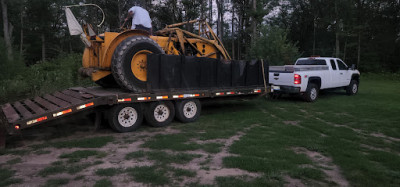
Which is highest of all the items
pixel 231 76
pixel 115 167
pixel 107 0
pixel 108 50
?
pixel 107 0

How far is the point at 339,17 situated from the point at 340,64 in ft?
76.6

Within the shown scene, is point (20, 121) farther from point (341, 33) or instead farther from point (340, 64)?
point (341, 33)

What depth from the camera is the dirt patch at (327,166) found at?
13.8ft

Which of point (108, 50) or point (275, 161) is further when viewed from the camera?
point (108, 50)

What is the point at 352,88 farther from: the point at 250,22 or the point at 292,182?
the point at 250,22

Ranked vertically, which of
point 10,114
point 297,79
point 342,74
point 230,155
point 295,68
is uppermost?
point 295,68

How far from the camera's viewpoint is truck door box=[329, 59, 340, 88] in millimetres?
13031

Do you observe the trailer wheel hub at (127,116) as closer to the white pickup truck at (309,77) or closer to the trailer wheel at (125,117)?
the trailer wheel at (125,117)

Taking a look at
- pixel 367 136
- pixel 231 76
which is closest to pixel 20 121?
pixel 231 76

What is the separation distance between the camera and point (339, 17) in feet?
110

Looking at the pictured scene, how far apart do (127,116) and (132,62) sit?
4.35 ft

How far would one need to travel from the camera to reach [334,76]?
13.1 m

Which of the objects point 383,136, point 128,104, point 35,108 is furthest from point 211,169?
point 383,136

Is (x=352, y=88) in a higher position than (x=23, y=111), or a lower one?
higher
